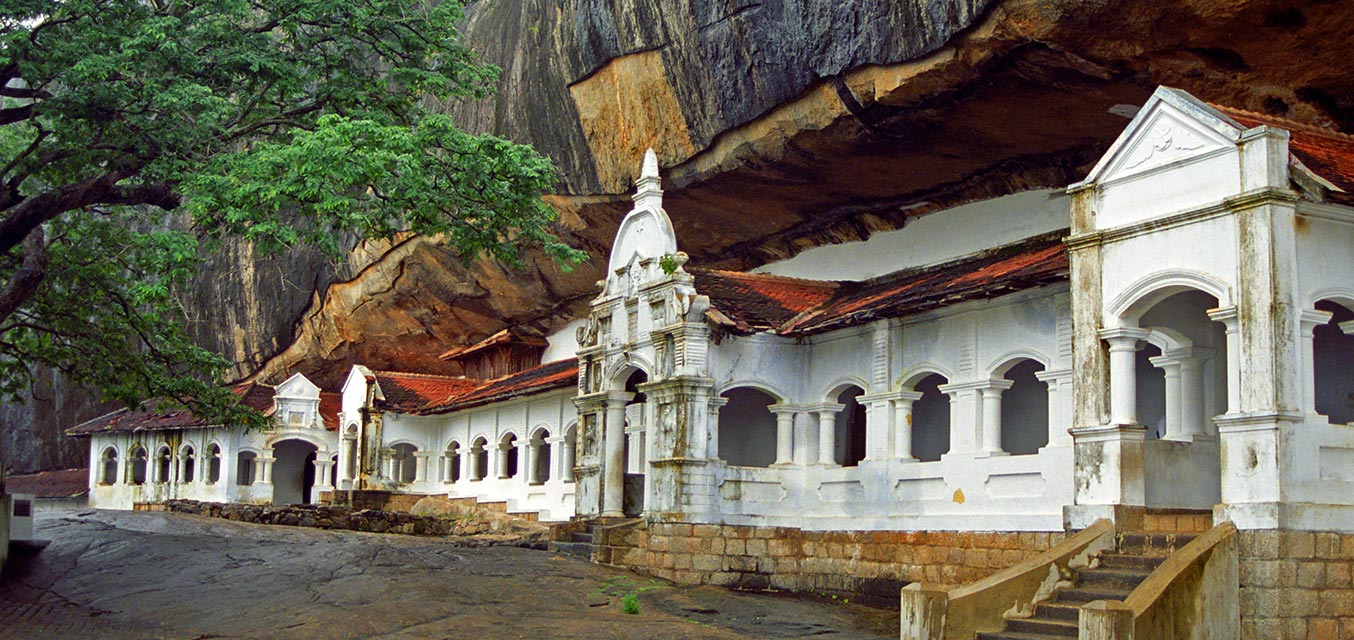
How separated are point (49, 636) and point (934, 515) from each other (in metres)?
10.7

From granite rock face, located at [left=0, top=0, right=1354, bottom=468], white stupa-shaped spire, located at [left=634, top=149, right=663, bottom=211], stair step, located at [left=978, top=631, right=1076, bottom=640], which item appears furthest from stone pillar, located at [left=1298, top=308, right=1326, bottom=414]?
white stupa-shaped spire, located at [left=634, top=149, right=663, bottom=211]

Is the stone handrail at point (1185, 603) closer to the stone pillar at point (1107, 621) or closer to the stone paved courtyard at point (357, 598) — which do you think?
the stone pillar at point (1107, 621)

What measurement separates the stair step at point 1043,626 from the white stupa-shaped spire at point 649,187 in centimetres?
1106

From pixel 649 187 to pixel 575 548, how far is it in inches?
238

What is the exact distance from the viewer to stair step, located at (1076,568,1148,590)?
41.5ft

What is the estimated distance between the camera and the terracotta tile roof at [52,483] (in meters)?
47.6

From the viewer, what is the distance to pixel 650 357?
21.4 metres

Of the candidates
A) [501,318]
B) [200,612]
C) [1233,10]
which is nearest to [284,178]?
[200,612]

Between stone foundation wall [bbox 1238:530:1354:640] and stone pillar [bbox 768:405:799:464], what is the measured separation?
30.4ft

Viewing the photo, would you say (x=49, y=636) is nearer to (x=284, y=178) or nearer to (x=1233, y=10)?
(x=284, y=178)

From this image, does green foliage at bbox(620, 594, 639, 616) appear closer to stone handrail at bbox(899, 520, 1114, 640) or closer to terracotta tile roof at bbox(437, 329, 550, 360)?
stone handrail at bbox(899, 520, 1114, 640)

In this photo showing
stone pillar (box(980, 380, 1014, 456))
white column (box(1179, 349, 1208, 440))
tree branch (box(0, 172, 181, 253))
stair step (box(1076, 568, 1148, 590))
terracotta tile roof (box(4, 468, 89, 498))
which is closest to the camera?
stair step (box(1076, 568, 1148, 590))

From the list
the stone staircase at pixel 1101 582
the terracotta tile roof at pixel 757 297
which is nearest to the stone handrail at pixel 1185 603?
the stone staircase at pixel 1101 582

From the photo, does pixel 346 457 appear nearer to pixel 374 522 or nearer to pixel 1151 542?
pixel 374 522
